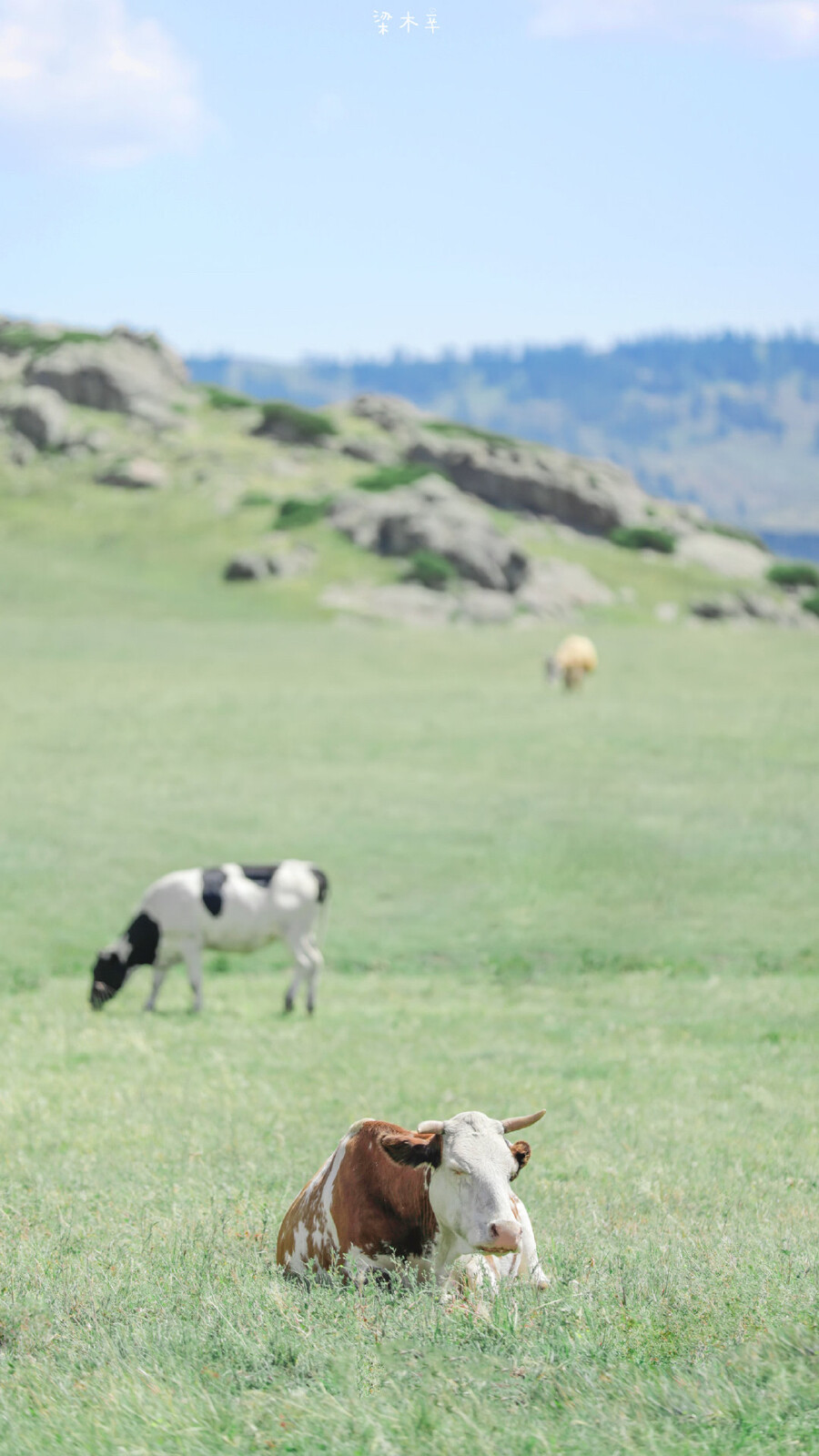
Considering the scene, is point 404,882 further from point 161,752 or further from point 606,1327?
point 606,1327

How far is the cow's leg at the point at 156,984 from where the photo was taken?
66.4 feet

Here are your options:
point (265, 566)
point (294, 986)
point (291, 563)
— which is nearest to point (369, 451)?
point (291, 563)

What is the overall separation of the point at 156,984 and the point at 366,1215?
1315cm

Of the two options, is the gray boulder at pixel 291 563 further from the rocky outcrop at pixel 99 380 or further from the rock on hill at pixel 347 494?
the rocky outcrop at pixel 99 380

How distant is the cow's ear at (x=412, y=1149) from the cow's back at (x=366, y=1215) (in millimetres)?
218

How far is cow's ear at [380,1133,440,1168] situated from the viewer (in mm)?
7340

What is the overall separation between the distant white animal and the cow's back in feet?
148

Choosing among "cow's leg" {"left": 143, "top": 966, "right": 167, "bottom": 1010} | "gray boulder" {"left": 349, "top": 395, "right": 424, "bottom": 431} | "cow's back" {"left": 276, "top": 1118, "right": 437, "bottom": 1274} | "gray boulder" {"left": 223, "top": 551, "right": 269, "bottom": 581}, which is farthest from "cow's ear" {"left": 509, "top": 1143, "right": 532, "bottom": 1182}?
"gray boulder" {"left": 349, "top": 395, "right": 424, "bottom": 431}

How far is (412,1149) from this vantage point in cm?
739

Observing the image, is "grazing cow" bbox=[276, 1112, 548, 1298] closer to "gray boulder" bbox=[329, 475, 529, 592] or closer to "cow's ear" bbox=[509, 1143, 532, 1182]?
"cow's ear" bbox=[509, 1143, 532, 1182]

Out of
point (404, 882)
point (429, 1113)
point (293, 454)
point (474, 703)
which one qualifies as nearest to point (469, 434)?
point (293, 454)

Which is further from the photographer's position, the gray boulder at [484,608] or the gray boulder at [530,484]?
the gray boulder at [530,484]

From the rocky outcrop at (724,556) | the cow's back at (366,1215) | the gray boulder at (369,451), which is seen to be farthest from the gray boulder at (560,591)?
the cow's back at (366,1215)

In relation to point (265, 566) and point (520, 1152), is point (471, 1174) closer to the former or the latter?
point (520, 1152)
